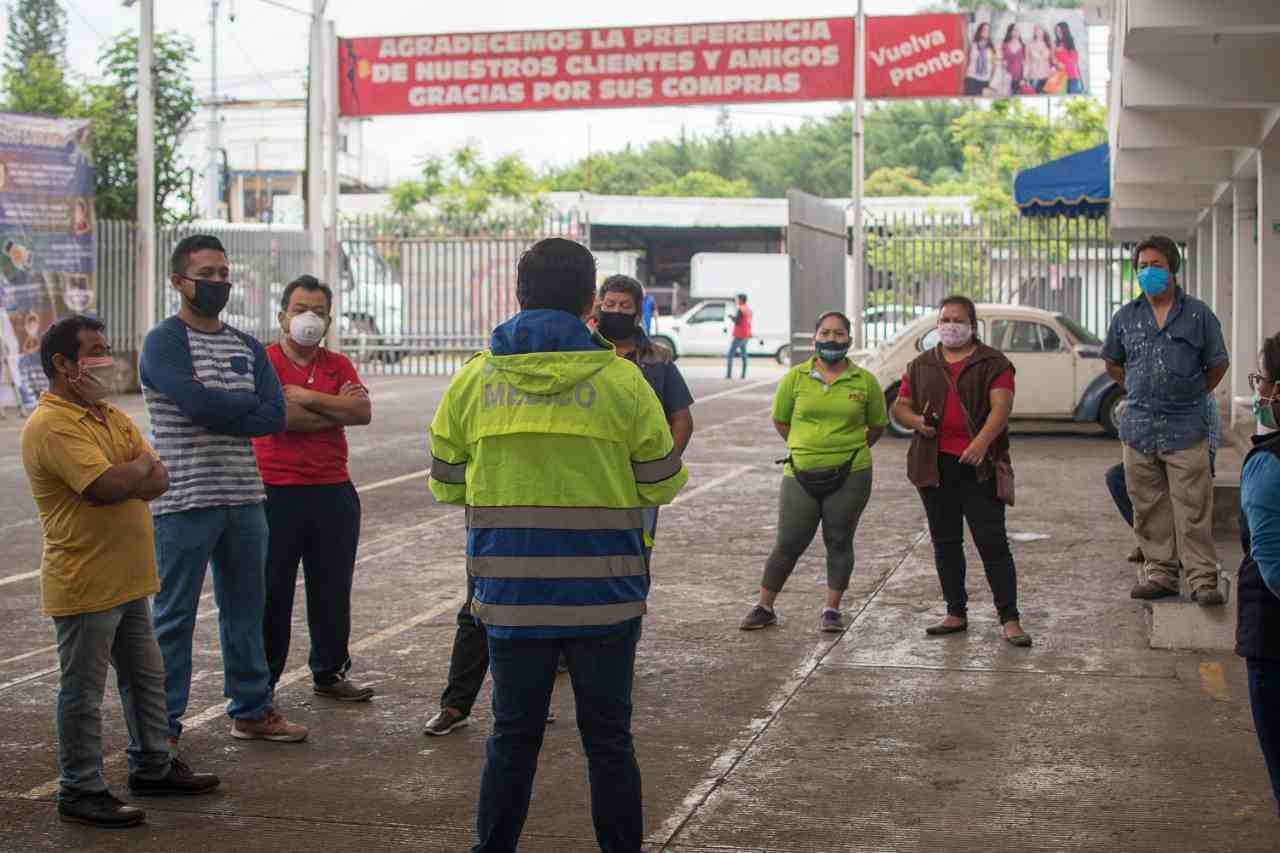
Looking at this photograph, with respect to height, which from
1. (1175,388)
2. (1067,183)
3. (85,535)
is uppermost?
(1067,183)

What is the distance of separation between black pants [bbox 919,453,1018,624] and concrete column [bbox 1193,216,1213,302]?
19329 mm

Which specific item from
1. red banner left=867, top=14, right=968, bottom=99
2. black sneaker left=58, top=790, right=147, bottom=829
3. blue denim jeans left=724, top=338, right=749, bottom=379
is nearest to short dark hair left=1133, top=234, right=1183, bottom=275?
black sneaker left=58, top=790, right=147, bottom=829

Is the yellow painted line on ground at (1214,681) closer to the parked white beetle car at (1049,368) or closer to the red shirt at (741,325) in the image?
the parked white beetle car at (1049,368)

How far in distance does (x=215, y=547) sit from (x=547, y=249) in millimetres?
2346

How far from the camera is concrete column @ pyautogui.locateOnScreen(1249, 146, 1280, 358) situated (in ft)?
54.1

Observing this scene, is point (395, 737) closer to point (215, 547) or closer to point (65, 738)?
point (215, 547)

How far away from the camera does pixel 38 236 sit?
2305 cm

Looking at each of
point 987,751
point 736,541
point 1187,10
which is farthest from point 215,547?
point 1187,10

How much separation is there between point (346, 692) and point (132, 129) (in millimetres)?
22715

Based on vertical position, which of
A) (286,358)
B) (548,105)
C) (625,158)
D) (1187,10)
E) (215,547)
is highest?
(625,158)

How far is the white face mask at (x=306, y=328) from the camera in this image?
23.2ft

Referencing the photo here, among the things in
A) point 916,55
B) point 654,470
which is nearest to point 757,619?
point 654,470

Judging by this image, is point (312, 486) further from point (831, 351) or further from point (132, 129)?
point (132, 129)

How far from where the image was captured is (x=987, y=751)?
21.5 feet
